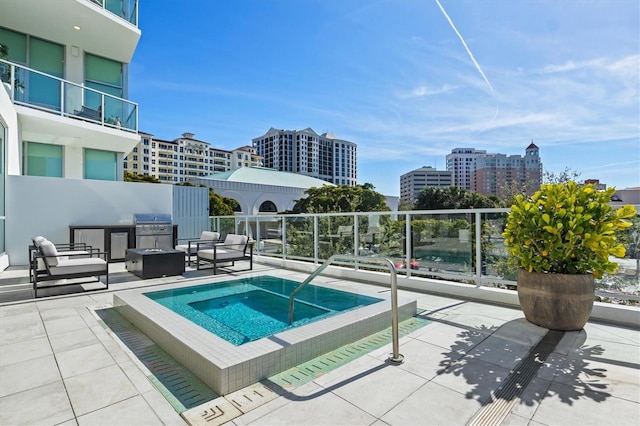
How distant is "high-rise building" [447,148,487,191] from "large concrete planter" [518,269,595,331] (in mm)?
76614

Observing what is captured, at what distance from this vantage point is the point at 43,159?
33.9 ft

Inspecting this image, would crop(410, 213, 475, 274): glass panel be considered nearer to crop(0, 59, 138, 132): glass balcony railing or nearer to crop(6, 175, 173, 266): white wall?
crop(6, 175, 173, 266): white wall

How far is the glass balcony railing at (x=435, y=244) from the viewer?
4.11 m

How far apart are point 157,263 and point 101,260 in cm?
112

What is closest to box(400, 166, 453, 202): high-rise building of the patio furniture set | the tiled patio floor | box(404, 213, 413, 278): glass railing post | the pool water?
the patio furniture set

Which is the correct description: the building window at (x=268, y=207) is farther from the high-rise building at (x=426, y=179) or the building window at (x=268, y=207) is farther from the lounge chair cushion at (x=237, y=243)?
the high-rise building at (x=426, y=179)

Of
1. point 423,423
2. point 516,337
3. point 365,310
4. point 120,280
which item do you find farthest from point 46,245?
point 516,337

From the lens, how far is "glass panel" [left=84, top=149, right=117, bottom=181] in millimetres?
11220

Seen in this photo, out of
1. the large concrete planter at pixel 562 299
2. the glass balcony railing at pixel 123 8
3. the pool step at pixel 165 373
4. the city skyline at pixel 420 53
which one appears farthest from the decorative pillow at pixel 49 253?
the glass balcony railing at pixel 123 8

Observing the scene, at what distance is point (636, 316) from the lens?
3.80 meters

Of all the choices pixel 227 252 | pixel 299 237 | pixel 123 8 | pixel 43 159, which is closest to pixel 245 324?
pixel 227 252

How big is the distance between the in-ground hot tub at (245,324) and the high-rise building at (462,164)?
7631cm

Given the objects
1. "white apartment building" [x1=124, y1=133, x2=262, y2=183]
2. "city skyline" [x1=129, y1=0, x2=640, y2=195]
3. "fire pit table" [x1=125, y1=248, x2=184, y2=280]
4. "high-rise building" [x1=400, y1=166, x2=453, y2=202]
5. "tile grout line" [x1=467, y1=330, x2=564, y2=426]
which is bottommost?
"tile grout line" [x1=467, y1=330, x2=564, y2=426]

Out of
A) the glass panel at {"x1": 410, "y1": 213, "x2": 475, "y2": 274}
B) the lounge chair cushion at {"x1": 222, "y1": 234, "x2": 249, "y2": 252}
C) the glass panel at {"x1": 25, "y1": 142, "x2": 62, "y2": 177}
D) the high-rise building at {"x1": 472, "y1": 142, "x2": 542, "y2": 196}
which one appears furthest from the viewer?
the high-rise building at {"x1": 472, "y1": 142, "x2": 542, "y2": 196}
